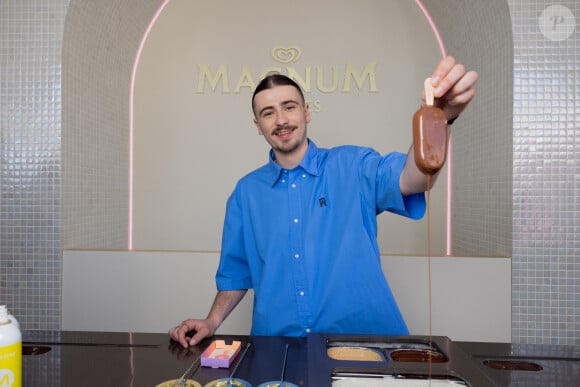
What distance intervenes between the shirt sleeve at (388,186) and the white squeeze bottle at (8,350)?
1045 millimetres

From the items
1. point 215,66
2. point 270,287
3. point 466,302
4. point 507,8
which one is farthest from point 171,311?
point 507,8

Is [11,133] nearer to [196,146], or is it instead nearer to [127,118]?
[127,118]

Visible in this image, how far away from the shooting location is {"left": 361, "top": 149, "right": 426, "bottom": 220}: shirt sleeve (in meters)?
1.45

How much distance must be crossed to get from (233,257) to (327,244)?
15.2 inches

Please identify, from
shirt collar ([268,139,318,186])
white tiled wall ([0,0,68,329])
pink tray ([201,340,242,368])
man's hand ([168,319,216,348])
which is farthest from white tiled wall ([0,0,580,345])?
pink tray ([201,340,242,368])

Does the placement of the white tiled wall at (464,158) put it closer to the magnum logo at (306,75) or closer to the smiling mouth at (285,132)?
the magnum logo at (306,75)

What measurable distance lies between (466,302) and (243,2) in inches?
97.2

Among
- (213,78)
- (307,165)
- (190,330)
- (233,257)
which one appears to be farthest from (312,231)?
(213,78)

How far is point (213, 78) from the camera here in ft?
11.2

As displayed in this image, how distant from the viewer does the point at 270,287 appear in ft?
5.26

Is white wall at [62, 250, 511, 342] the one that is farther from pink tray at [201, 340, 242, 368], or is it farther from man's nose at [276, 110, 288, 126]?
pink tray at [201, 340, 242, 368]

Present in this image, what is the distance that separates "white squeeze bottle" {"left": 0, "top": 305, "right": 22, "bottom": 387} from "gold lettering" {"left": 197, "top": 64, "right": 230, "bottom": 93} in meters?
2.78

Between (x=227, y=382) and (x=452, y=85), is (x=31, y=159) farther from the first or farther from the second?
(x=452, y=85)

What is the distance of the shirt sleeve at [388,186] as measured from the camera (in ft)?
4.77
